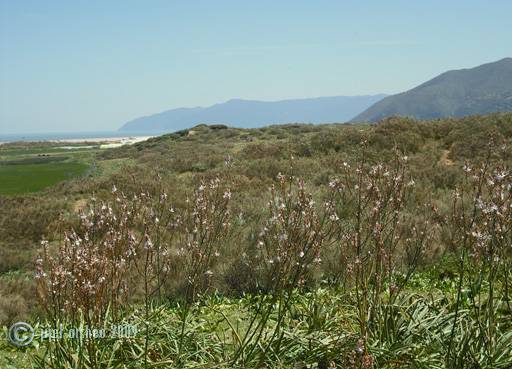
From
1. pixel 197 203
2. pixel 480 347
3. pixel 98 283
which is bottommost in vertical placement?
pixel 480 347

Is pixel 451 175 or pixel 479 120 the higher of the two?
pixel 479 120

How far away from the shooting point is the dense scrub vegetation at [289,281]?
378cm

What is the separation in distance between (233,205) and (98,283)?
8.87 m

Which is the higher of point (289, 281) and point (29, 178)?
point (289, 281)

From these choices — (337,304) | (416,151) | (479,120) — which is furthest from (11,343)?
(479,120)

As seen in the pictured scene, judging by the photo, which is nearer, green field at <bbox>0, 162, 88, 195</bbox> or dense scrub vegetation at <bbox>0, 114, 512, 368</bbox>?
dense scrub vegetation at <bbox>0, 114, 512, 368</bbox>

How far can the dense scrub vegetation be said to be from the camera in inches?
149

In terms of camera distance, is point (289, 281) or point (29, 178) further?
point (29, 178)

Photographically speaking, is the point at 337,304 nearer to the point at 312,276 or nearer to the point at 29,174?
the point at 312,276

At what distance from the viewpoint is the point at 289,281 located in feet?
19.1

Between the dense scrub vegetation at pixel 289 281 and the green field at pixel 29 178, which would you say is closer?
the dense scrub vegetation at pixel 289 281

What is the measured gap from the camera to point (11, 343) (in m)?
5.27

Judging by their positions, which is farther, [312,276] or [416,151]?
[416,151]

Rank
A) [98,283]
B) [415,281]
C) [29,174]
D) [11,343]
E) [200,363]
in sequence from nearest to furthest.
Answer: [98,283]
[200,363]
[11,343]
[415,281]
[29,174]
